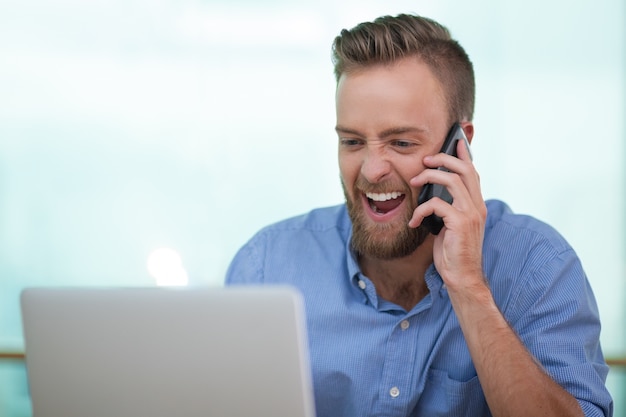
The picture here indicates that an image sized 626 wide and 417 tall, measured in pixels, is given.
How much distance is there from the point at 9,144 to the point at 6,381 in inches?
38.3

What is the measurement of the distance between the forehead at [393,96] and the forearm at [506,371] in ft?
1.39

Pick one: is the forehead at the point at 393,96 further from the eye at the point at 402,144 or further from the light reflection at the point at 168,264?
the light reflection at the point at 168,264

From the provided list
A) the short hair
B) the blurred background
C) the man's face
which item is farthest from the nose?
the blurred background

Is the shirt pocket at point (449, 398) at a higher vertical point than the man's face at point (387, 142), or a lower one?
lower

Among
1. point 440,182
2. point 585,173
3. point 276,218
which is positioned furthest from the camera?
point 276,218

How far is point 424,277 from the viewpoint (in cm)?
182

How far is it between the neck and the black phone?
108 millimetres

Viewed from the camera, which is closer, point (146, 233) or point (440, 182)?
point (440, 182)

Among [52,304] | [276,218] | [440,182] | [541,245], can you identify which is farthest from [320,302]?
[276,218]

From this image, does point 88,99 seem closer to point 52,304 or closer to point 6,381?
point 6,381

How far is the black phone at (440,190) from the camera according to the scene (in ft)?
5.60

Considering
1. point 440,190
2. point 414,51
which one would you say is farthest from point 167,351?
point 414,51

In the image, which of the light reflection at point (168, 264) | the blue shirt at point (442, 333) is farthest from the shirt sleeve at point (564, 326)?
the light reflection at point (168, 264)

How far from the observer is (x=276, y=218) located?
10.6 ft
